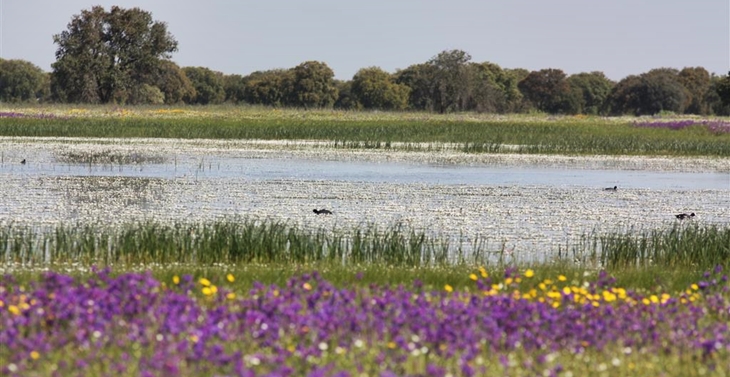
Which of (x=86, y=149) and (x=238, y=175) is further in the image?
(x=86, y=149)

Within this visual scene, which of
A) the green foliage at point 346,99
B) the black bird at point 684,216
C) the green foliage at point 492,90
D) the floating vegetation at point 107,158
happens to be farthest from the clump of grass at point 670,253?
the green foliage at point 346,99

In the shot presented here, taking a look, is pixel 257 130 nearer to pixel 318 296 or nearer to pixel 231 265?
pixel 231 265

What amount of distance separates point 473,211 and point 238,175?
347 inches

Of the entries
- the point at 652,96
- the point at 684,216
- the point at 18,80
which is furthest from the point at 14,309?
the point at 18,80

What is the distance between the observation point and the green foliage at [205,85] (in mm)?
121750

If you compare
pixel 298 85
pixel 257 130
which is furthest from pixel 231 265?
pixel 298 85

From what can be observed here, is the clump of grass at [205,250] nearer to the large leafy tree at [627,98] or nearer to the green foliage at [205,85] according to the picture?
the large leafy tree at [627,98]

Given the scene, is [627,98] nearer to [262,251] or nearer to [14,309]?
[262,251]

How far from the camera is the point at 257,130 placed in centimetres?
4909

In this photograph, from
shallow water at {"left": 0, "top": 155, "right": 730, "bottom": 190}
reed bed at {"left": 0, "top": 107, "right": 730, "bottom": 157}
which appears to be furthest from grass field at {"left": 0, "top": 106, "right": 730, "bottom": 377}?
reed bed at {"left": 0, "top": 107, "right": 730, "bottom": 157}

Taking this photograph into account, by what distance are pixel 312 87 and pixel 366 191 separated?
3235 inches

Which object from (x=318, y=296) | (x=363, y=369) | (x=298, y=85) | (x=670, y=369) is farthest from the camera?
(x=298, y=85)

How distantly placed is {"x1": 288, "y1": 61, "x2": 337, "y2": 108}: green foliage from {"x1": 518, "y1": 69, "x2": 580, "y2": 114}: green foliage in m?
28.3

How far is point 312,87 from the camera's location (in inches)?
4099
